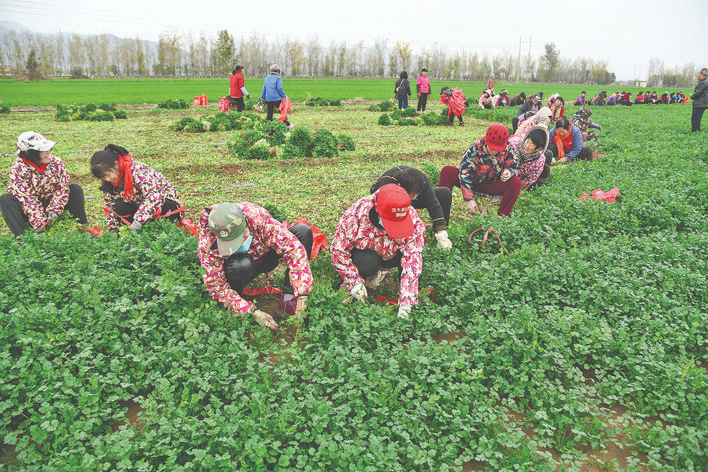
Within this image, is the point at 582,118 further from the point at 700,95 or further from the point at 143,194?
the point at 143,194

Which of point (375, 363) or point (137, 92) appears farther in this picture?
point (137, 92)

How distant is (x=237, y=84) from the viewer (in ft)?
47.5

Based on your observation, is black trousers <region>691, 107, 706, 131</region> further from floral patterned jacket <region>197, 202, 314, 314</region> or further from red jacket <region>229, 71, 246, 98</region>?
red jacket <region>229, 71, 246, 98</region>

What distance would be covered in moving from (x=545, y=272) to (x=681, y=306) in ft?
3.60

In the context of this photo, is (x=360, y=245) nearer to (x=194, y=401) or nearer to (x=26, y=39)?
(x=194, y=401)

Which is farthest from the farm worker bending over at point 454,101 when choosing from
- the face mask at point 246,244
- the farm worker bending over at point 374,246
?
the face mask at point 246,244

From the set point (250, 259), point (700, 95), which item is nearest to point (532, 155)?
point (250, 259)

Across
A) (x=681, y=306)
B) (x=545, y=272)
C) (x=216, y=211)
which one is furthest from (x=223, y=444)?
(x=681, y=306)

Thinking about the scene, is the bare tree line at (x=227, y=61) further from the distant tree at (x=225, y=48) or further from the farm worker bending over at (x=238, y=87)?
the farm worker bending over at (x=238, y=87)

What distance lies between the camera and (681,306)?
3.47m

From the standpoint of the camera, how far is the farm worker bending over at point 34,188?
4645 millimetres

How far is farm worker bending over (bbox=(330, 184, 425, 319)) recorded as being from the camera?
3.23 metres

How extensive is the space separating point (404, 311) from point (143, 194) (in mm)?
3294

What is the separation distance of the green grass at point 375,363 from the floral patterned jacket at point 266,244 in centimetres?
15
